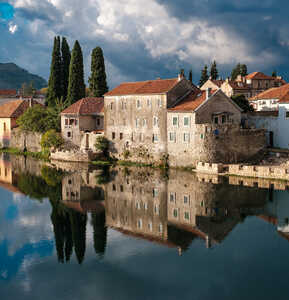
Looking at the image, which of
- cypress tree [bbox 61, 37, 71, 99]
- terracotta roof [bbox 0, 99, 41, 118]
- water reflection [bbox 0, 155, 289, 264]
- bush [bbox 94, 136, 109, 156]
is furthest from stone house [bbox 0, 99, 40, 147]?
water reflection [bbox 0, 155, 289, 264]

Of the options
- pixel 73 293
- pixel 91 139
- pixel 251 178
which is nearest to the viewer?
pixel 73 293

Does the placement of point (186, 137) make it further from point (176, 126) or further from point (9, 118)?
point (9, 118)

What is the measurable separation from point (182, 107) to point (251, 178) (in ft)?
32.6

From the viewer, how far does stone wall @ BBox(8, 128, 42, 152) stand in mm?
54250

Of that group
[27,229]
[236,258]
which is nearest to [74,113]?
[27,229]

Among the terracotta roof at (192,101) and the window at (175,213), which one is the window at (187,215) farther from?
the terracotta roof at (192,101)

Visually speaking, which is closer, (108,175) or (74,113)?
(108,175)

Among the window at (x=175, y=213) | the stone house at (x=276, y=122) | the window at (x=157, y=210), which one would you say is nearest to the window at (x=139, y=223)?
the window at (x=157, y=210)

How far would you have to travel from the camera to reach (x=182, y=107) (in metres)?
38.7

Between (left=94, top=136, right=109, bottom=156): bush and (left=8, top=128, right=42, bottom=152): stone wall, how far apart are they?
1149 centimetres

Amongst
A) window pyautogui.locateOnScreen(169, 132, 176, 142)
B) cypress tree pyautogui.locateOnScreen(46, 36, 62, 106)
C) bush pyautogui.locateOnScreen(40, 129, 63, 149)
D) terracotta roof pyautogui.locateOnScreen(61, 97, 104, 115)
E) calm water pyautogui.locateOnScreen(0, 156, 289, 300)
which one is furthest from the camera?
cypress tree pyautogui.locateOnScreen(46, 36, 62, 106)

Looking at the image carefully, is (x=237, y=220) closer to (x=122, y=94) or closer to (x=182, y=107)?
(x=182, y=107)

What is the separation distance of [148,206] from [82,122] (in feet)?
81.8

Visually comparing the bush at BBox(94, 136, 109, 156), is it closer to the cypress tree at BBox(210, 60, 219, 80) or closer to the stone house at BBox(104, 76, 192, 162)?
the stone house at BBox(104, 76, 192, 162)
